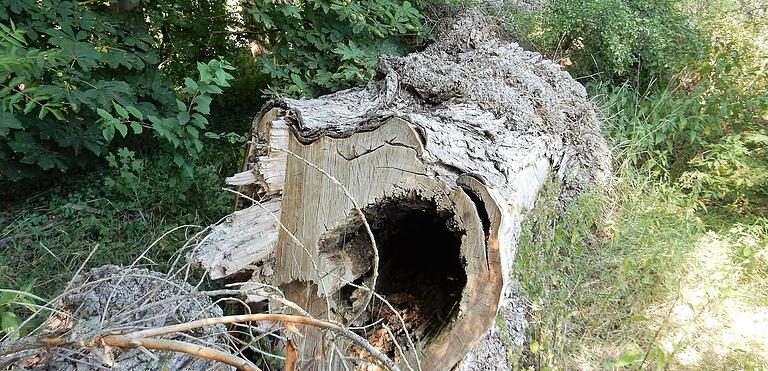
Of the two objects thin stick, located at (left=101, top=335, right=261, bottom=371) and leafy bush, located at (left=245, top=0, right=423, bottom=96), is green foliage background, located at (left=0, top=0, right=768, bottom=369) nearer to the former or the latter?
leafy bush, located at (left=245, top=0, right=423, bottom=96)

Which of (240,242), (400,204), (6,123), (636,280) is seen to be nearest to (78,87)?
(6,123)

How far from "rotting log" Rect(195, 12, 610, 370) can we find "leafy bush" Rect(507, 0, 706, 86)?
1.36 metres

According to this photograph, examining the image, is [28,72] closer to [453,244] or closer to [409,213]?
[409,213]

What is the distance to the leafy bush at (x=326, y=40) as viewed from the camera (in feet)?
8.91

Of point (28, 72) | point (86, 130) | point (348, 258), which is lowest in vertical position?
point (348, 258)

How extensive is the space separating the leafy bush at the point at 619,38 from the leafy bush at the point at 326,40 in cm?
115

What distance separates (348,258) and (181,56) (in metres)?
2.03

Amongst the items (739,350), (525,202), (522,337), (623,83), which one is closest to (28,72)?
(525,202)

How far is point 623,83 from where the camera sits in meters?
3.73

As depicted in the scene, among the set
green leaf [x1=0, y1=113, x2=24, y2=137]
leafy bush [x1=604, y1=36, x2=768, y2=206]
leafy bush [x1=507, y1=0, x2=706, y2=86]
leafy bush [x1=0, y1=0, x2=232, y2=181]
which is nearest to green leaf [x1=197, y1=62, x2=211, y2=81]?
leafy bush [x1=0, y1=0, x2=232, y2=181]

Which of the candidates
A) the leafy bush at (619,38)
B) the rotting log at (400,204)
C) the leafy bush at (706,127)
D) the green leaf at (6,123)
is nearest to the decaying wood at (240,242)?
the rotting log at (400,204)

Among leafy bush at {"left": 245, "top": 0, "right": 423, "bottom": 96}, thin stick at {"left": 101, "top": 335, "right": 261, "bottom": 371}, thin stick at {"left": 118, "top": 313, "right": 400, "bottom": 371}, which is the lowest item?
thin stick at {"left": 101, "top": 335, "right": 261, "bottom": 371}

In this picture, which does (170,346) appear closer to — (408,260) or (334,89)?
(408,260)

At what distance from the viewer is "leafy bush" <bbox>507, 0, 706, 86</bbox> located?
3430mm
